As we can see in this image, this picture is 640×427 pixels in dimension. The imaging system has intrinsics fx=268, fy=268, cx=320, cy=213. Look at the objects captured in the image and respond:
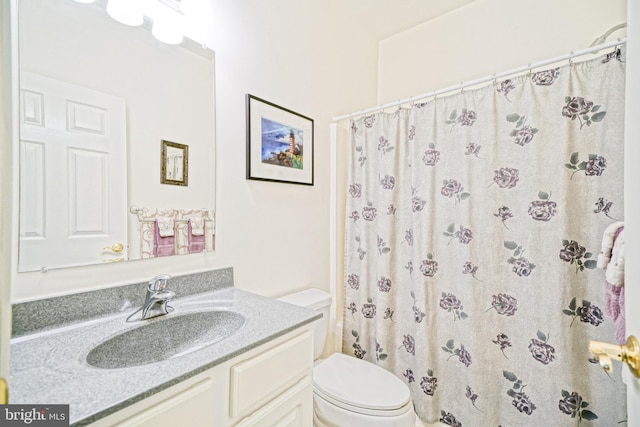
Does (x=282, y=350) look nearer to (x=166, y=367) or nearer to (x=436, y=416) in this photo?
(x=166, y=367)

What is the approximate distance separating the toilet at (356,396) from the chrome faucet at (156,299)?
65 cm

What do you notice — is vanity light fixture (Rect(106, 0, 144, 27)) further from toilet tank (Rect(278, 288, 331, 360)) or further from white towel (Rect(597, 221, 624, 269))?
white towel (Rect(597, 221, 624, 269))

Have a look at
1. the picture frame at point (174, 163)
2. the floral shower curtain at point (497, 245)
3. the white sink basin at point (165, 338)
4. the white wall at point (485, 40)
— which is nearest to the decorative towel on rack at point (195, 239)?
the picture frame at point (174, 163)

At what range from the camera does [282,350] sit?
0.85 m

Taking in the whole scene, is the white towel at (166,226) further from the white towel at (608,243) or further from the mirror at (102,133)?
the white towel at (608,243)

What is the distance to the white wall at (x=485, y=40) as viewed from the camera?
1.48 m

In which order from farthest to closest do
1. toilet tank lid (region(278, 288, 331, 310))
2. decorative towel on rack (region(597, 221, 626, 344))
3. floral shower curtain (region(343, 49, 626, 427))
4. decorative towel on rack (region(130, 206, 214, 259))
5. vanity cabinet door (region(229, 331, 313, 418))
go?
toilet tank lid (region(278, 288, 331, 310))
floral shower curtain (region(343, 49, 626, 427))
decorative towel on rack (region(130, 206, 214, 259))
decorative towel on rack (region(597, 221, 626, 344))
vanity cabinet door (region(229, 331, 313, 418))

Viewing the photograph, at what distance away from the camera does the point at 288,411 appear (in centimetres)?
87

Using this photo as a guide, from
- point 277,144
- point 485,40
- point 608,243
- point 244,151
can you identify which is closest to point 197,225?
point 244,151

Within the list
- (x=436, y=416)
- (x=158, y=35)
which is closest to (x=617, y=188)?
(x=436, y=416)

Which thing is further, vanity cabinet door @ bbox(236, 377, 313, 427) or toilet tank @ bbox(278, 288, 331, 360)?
toilet tank @ bbox(278, 288, 331, 360)

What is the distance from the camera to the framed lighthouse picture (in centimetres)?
136

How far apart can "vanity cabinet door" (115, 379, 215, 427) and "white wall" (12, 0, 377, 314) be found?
56 cm

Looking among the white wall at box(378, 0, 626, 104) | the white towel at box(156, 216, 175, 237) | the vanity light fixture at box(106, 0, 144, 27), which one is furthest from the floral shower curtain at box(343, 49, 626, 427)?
the vanity light fixture at box(106, 0, 144, 27)
